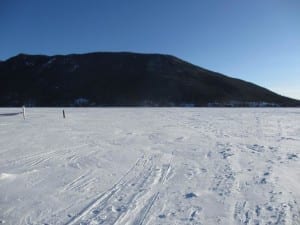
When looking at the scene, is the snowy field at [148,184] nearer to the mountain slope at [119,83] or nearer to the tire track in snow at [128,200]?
the tire track in snow at [128,200]

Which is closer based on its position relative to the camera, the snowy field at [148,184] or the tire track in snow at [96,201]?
the tire track in snow at [96,201]

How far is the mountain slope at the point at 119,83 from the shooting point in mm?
101375

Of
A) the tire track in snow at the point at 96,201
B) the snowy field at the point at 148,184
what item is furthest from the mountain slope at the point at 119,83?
the tire track in snow at the point at 96,201

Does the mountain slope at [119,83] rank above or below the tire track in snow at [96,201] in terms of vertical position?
above

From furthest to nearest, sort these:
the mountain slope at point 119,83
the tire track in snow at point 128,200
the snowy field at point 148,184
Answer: the mountain slope at point 119,83 → the snowy field at point 148,184 → the tire track in snow at point 128,200

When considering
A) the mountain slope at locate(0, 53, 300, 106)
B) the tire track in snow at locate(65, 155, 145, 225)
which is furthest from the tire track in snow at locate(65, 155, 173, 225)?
the mountain slope at locate(0, 53, 300, 106)

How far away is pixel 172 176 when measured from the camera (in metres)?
6.50

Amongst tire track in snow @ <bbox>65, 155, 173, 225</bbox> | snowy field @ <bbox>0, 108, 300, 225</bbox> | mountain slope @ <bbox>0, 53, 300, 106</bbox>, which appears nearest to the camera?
tire track in snow @ <bbox>65, 155, 173, 225</bbox>

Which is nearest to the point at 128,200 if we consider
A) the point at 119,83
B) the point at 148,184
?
the point at 148,184

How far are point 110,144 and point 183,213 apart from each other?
253 inches

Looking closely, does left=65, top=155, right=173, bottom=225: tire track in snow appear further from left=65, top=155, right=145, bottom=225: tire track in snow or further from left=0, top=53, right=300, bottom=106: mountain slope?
left=0, top=53, right=300, bottom=106: mountain slope

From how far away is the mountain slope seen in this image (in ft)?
333

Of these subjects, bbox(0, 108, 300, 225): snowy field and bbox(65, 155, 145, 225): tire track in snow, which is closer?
bbox(65, 155, 145, 225): tire track in snow

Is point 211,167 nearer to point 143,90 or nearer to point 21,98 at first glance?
point 143,90
